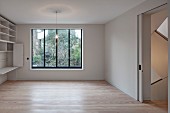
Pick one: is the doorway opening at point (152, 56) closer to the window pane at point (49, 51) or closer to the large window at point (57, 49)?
the large window at point (57, 49)

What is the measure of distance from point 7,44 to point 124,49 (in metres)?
4.80

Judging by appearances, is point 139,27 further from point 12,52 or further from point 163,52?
point 12,52

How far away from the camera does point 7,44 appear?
7844mm

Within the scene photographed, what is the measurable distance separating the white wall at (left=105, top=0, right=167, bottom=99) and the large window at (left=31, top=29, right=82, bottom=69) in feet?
4.73

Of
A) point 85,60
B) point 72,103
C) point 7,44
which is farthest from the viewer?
point 85,60

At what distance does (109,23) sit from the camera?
7422 mm

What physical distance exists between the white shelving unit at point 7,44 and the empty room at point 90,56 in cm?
4

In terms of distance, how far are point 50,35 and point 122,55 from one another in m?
3.72

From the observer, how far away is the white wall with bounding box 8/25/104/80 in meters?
8.11

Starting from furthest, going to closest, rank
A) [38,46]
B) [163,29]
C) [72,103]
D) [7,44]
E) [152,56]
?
[38,46]
[7,44]
[163,29]
[152,56]
[72,103]

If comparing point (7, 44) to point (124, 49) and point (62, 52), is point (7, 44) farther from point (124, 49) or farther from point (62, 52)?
point (124, 49)

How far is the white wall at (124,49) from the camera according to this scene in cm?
489

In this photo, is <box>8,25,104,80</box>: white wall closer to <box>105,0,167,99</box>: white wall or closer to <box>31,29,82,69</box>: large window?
<box>31,29,82,69</box>: large window

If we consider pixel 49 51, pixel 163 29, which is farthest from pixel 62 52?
pixel 163 29
